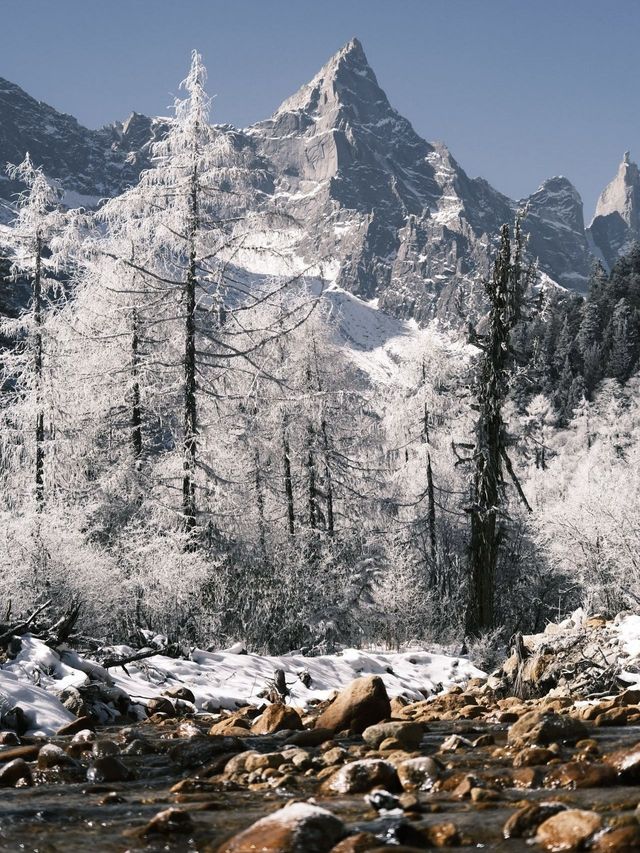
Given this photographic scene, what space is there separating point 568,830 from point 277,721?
374cm

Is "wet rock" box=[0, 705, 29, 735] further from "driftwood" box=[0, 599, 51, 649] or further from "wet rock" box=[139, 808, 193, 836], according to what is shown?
"wet rock" box=[139, 808, 193, 836]

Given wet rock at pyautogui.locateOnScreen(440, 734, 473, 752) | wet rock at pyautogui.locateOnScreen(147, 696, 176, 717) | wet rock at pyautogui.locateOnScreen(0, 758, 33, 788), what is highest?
wet rock at pyautogui.locateOnScreen(0, 758, 33, 788)

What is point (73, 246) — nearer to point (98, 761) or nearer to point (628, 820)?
point (98, 761)

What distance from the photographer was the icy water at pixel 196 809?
2.99 meters

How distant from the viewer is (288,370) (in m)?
23.8

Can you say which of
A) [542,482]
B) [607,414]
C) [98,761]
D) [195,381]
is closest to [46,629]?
[98,761]

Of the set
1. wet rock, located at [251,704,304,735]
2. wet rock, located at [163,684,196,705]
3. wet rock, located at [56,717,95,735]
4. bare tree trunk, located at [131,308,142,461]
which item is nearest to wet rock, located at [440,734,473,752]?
wet rock, located at [251,704,304,735]

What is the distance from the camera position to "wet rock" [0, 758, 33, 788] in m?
4.11

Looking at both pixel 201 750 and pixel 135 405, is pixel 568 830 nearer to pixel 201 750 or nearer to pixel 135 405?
pixel 201 750

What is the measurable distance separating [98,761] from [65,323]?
13328mm

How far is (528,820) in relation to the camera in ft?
9.73

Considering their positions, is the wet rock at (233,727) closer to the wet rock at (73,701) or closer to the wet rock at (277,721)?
the wet rock at (277,721)

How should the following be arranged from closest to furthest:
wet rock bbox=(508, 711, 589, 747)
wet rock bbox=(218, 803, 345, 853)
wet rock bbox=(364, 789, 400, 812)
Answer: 1. wet rock bbox=(218, 803, 345, 853)
2. wet rock bbox=(364, 789, 400, 812)
3. wet rock bbox=(508, 711, 589, 747)

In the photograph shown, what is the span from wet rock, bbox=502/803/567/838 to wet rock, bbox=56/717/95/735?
3892 mm
